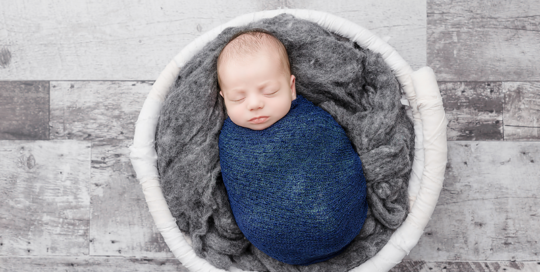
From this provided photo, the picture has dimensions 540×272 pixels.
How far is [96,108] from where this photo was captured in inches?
43.2

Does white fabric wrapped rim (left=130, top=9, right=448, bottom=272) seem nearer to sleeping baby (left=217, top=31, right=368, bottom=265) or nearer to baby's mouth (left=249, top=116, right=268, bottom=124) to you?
sleeping baby (left=217, top=31, right=368, bottom=265)

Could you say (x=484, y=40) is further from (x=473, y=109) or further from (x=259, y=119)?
(x=259, y=119)

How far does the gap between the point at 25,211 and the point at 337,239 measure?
905mm

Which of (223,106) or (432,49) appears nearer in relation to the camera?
(223,106)

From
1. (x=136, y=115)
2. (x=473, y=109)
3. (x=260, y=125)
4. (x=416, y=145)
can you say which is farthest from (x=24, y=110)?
(x=473, y=109)

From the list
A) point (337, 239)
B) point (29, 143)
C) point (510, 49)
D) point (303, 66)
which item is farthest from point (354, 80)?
point (29, 143)

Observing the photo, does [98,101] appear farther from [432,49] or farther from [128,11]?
[432,49]

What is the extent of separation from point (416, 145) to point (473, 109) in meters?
0.28

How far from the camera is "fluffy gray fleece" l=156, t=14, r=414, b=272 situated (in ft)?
2.89

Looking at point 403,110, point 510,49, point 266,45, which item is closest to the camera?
point 266,45

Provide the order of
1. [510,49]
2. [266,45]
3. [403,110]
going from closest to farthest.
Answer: [266,45] → [403,110] → [510,49]

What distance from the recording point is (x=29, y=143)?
111cm

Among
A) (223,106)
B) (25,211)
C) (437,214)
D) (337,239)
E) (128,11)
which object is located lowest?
(25,211)

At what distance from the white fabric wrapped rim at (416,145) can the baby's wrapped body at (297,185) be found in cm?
11
